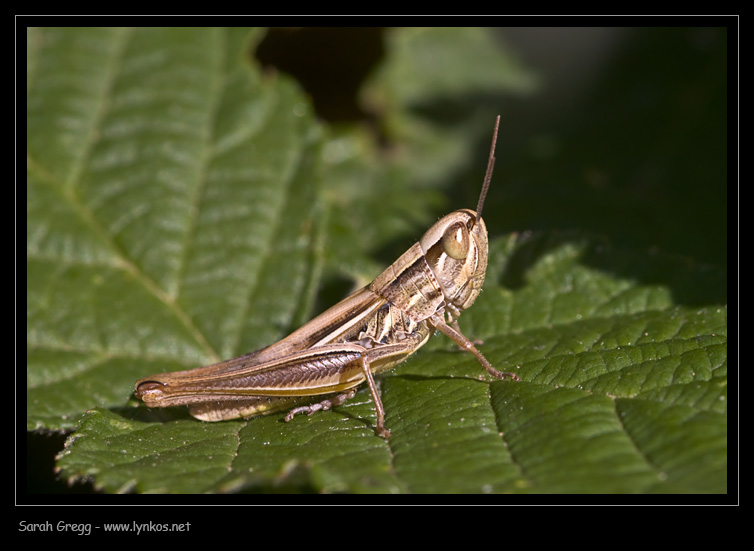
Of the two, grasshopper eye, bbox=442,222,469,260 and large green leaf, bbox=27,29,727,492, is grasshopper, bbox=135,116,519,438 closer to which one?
grasshopper eye, bbox=442,222,469,260

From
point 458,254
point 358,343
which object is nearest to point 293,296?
point 358,343

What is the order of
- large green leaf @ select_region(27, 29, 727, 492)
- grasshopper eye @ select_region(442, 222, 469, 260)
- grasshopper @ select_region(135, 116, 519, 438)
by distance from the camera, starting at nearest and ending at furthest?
large green leaf @ select_region(27, 29, 727, 492) → grasshopper @ select_region(135, 116, 519, 438) → grasshopper eye @ select_region(442, 222, 469, 260)

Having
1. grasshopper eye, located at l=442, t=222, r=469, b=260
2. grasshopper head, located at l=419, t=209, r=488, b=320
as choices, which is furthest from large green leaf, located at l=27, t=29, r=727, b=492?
grasshopper eye, located at l=442, t=222, r=469, b=260

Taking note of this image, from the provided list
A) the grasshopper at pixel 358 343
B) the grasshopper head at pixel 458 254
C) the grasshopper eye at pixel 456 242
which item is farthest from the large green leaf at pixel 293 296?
the grasshopper eye at pixel 456 242

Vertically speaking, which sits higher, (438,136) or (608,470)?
(438,136)

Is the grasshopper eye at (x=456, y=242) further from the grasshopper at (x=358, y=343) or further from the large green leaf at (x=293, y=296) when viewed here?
the large green leaf at (x=293, y=296)

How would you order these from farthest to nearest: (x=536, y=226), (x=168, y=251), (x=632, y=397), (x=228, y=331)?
(x=536, y=226)
(x=168, y=251)
(x=228, y=331)
(x=632, y=397)

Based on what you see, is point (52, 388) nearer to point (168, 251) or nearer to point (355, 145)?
point (168, 251)

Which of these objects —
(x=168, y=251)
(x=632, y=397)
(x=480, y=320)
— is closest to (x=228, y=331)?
(x=168, y=251)
